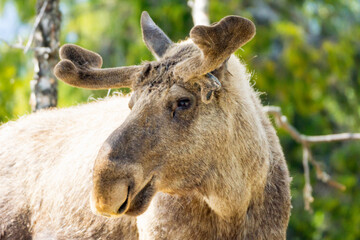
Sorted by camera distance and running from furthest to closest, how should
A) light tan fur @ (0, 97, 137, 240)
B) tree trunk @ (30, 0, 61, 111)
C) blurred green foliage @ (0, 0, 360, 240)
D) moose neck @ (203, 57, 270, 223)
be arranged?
blurred green foliage @ (0, 0, 360, 240) < tree trunk @ (30, 0, 61, 111) < light tan fur @ (0, 97, 137, 240) < moose neck @ (203, 57, 270, 223)

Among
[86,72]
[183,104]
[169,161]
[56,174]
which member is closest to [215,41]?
[183,104]

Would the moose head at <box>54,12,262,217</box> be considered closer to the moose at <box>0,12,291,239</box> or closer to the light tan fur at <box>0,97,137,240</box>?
the moose at <box>0,12,291,239</box>

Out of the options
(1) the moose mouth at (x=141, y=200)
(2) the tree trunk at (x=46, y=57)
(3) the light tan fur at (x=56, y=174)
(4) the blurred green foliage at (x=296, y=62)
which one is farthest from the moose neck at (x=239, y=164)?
(4) the blurred green foliage at (x=296, y=62)

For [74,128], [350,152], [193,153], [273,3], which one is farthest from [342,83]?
[193,153]

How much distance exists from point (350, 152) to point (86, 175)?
8.39 metres

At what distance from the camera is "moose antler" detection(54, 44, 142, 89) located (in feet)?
13.1

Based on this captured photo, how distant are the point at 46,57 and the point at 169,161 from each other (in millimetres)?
2967

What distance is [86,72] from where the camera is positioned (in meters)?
4.10

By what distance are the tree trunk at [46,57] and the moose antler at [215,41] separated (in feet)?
9.23

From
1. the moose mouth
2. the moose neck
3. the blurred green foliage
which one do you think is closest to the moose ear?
the moose neck

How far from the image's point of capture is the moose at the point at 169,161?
3.51 meters

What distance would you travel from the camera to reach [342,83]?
39.3 feet

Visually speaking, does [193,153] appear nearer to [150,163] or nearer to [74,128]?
[150,163]

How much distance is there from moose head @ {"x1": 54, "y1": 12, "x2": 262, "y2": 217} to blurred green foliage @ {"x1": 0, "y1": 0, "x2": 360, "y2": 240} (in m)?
5.71
